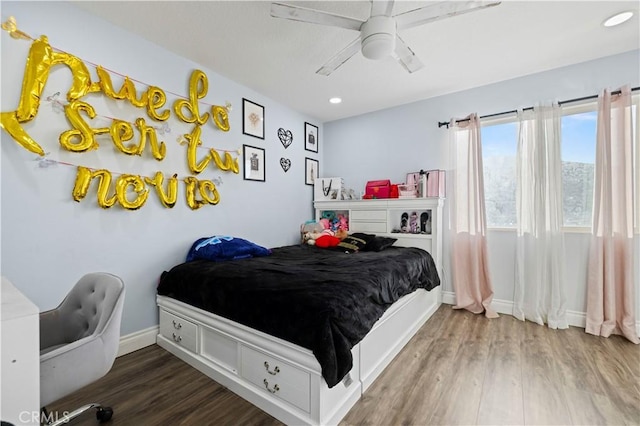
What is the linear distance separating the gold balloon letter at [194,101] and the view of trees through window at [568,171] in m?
3.27

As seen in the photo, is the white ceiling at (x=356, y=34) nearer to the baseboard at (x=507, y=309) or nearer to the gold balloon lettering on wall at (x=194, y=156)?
the gold balloon lettering on wall at (x=194, y=156)

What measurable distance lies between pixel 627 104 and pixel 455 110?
4.76 ft

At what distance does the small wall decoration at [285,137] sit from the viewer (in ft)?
12.0

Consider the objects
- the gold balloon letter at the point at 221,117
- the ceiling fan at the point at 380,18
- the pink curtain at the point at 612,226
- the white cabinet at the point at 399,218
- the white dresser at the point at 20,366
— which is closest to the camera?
the white dresser at the point at 20,366

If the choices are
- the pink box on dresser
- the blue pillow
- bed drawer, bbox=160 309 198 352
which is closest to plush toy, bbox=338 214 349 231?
the pink box on dresser

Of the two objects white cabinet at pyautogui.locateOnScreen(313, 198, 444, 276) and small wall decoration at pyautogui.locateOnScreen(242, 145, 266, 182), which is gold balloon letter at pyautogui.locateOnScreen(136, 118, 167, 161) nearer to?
small wall decoration at pyautogui.locateOnScreen(242, 145, 266, 182)

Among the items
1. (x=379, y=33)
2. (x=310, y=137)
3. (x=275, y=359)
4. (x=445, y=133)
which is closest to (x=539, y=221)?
(x=445, y=133)

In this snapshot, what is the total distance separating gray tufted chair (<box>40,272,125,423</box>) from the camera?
1.15 metres

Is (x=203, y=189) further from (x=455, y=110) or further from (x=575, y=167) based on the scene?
(x=575, y=167)

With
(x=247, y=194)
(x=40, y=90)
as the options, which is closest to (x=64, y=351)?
(x=40, y=90)

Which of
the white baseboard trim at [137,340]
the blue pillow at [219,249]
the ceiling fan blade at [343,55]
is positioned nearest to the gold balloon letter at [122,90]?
the blue pillow at [219,249]

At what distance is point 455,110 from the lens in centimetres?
339

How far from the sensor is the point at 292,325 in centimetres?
149

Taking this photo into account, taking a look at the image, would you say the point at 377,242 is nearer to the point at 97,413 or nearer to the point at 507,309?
the point at 507,309
